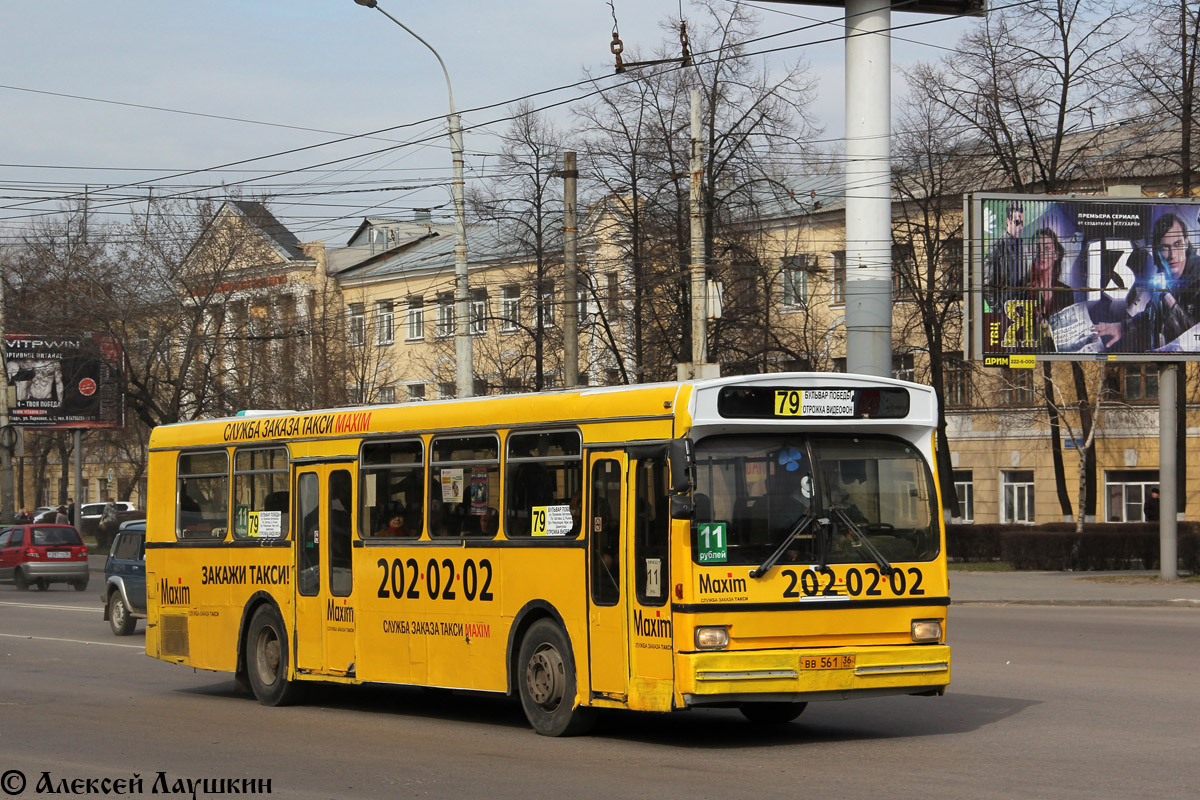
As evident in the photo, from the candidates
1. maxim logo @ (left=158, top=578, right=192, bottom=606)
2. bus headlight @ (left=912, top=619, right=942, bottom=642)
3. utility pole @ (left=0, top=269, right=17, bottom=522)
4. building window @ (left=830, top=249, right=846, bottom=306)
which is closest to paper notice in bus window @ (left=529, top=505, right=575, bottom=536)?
bus headlight @ (left=912, top=619, right=942, bottom=642)

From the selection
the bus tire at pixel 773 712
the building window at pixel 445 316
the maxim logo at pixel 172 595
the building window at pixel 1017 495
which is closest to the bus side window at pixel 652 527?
the bus tire at pixel 773 712

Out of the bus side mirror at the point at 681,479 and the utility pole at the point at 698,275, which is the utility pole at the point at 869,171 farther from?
the bus side mirror at the point at 681,479

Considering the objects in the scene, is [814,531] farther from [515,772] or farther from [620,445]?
[515,772]

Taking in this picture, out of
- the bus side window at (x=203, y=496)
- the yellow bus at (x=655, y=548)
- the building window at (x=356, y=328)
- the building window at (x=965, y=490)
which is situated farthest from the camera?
the building window at (x=356, y=328)

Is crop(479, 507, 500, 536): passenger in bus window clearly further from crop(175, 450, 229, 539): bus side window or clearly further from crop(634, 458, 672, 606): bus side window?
crop(175, 450, 229, 539): bus side window

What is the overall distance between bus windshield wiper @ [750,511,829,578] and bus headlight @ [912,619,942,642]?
1.03 metres

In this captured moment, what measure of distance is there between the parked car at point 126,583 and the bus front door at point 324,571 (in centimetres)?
988

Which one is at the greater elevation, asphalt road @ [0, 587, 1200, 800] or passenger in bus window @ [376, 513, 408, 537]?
passenger in bus window @ [376, 513, 408, 537]

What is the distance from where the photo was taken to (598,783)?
355 inches

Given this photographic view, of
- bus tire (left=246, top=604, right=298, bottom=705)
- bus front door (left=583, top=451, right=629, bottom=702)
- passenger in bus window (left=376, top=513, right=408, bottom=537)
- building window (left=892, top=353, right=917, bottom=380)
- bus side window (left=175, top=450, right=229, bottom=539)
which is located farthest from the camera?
building window (left=892, top=353, right=917, bottom=380)

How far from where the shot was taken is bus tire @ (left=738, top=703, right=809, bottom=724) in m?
11.7

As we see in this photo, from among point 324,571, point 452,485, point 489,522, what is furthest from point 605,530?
point 324,571

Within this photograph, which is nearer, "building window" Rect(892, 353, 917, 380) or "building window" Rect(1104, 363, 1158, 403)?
"building window" Rect(1104, 363, 1158, 403)

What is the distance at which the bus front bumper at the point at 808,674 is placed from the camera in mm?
10008
